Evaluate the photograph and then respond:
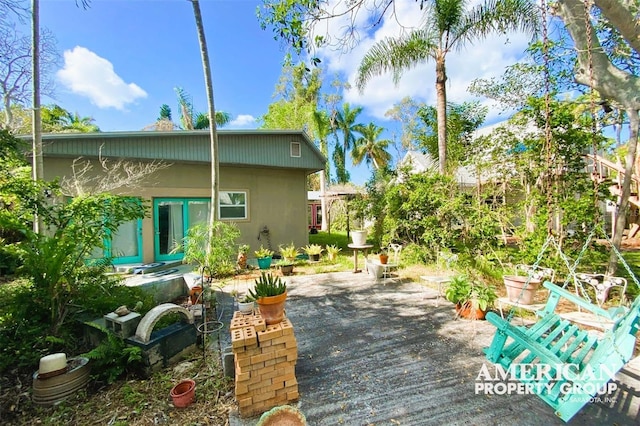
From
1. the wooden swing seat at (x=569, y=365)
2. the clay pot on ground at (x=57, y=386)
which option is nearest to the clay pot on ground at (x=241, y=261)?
the clay pot on ground at (x=57, y=386)

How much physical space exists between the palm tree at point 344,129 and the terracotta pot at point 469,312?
18.6m

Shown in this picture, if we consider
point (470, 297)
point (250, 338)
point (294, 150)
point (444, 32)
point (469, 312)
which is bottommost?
point (469, 312)

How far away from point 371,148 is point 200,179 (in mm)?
15877

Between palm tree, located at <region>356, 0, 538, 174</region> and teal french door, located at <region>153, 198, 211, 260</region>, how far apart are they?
7381mm

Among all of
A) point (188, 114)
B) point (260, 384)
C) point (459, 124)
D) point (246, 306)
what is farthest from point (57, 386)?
point (188, 114)

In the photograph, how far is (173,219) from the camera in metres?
8.19

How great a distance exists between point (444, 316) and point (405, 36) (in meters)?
8.18

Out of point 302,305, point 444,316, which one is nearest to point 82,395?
point 302,305

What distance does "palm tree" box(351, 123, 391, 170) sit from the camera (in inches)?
838

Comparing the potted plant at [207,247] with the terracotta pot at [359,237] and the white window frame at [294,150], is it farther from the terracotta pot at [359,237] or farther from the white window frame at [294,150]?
the white window frame at [294,150]

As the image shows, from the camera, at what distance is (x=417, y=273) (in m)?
6.52

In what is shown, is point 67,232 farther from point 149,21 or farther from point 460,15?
point 460,15

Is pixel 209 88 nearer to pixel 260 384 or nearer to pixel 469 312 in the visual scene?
pixel 260 384

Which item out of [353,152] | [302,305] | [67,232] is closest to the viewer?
[67,232]
